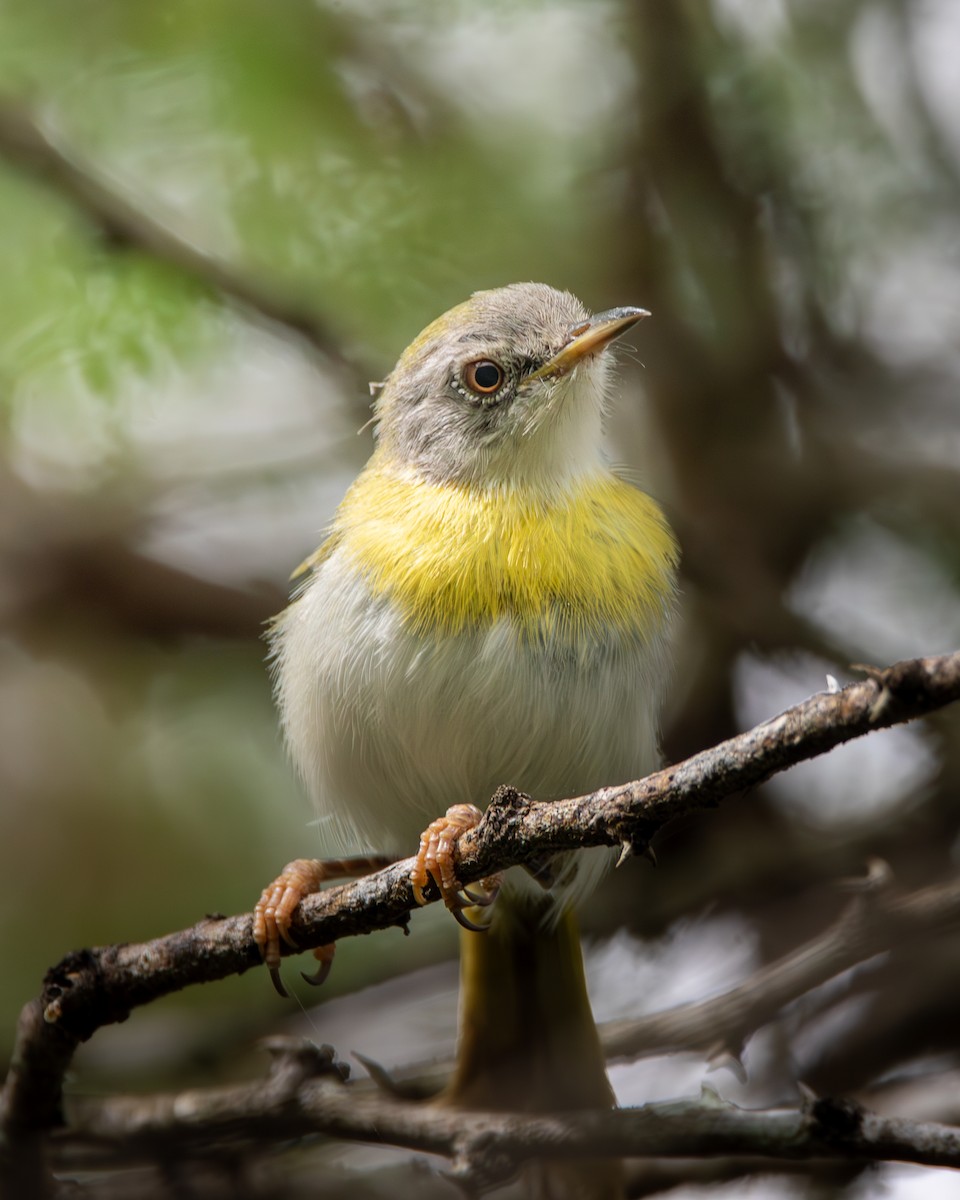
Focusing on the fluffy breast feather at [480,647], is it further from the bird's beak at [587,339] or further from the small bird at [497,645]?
the bird's beak at [587,339]

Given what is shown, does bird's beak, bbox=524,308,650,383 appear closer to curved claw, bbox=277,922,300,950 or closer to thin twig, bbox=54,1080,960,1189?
curved claw, bbox=277,922,300,950

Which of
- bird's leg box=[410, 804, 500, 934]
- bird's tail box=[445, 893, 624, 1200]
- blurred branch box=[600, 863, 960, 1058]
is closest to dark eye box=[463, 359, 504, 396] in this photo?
bird's leg box=[410, 804, 500, 934]

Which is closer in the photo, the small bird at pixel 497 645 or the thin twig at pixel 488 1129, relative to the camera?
the thin twig at pixel 488 1129

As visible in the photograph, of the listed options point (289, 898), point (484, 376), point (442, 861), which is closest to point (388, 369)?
point (484, 376)

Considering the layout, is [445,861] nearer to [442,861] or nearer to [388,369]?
[442,861]

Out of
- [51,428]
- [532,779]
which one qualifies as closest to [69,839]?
[51,428]

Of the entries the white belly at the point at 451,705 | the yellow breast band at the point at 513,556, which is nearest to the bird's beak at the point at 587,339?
the yellow breast band at the point at 513,556
